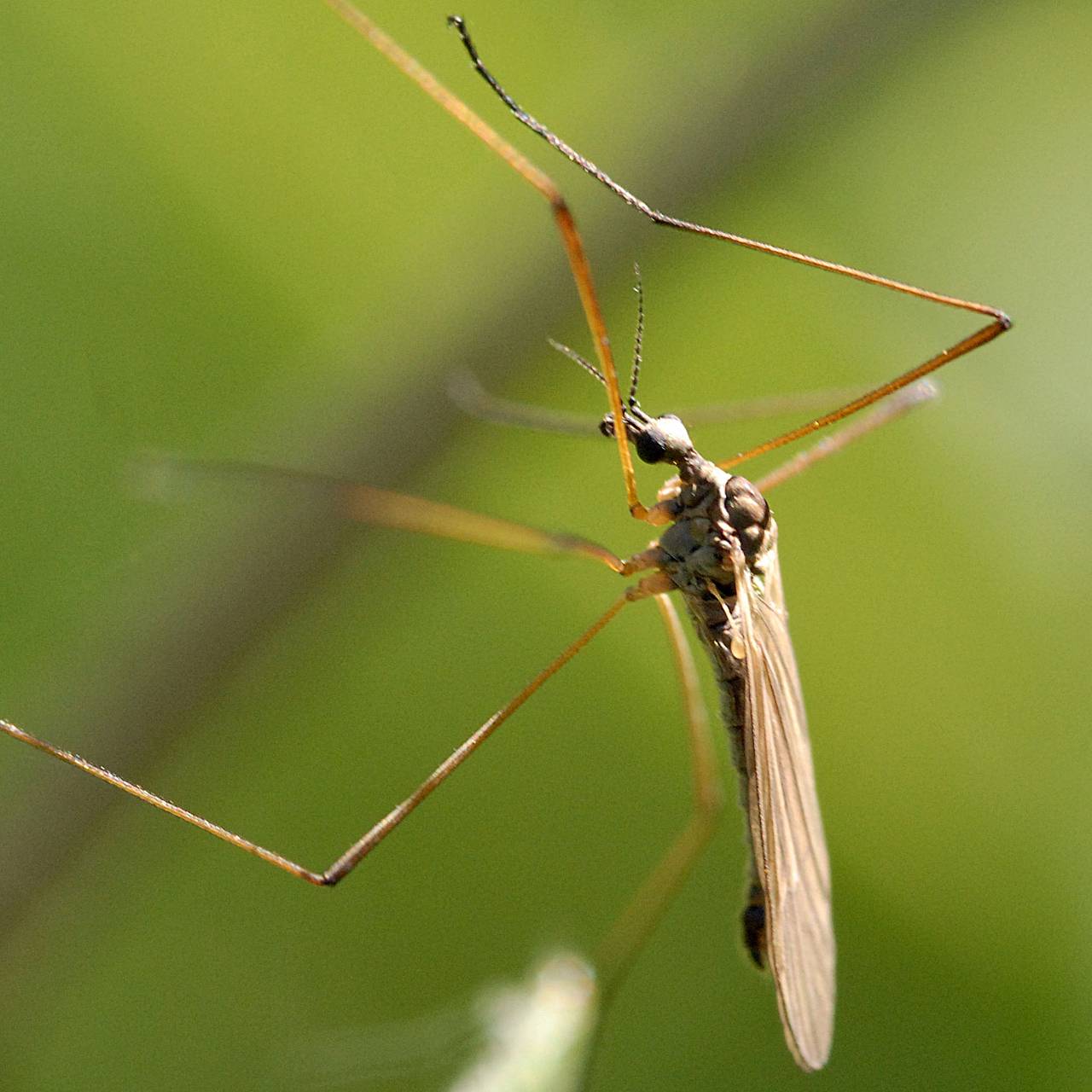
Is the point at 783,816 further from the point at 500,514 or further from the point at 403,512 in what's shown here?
the point at 500,514

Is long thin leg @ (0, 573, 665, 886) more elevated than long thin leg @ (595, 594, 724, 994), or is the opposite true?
long thin leg @ (0, 573, 665, 886)

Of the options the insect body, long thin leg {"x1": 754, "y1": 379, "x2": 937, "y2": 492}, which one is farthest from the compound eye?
long thin leg {"x1": 754, "y1": 379, "x2": 937, "y2": 492}

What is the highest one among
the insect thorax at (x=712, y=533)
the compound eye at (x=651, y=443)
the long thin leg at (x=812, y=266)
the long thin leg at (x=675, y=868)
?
the long thin leg at (x=812, y=266)

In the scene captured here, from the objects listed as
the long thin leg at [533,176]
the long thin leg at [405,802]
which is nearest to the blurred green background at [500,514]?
the long thin leg at [405,802]

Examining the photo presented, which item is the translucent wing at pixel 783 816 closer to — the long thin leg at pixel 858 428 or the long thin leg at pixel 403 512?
the long thin leg at pixel 858 428

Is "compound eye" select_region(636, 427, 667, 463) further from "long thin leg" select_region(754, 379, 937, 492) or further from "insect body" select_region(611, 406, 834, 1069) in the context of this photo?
"long thin leg" select_region(754, 379, 937, 492)


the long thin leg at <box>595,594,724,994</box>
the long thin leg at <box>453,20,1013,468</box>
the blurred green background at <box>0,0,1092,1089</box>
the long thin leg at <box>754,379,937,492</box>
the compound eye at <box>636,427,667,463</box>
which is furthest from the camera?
the long thin leg at <box>595,594,724,994</box>
